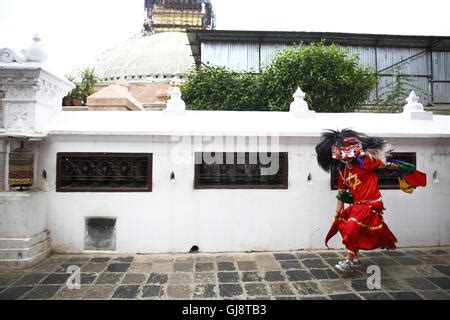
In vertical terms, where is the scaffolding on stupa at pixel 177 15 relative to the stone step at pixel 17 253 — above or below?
above

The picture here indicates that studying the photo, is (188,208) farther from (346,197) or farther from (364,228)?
(364,228)

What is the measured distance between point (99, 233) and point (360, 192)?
15.1 ft

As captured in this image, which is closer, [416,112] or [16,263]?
[16,263]

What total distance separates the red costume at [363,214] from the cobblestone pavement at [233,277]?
0.56 metres

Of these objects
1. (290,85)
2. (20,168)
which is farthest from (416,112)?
(20,168)

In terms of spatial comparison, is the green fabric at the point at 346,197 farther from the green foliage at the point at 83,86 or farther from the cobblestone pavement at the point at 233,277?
the green foliage at the point at 83,86

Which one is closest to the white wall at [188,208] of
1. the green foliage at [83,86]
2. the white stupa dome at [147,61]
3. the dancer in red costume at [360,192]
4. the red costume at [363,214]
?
the dancer in red costume at [360,192]

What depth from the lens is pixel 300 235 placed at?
5441 mm

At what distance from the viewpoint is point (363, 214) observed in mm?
4199

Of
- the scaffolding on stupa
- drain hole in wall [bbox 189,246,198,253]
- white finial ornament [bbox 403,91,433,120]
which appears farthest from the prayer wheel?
the scaffolding on stupa

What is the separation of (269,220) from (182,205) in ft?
5.55

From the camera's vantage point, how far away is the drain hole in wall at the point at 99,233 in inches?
207

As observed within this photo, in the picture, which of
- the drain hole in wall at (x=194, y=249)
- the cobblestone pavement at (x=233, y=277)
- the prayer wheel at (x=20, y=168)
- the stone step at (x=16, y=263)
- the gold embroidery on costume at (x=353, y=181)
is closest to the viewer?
the cobblestone pavement at (x=233, y=277)
